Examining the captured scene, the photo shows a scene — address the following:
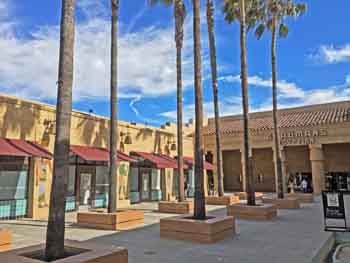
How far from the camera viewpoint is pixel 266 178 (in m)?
34.7

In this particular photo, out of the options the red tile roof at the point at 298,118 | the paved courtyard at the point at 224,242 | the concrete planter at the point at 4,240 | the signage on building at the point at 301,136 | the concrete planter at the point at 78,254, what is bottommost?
the paved courtyard at the point at 224,242

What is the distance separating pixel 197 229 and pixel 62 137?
5152mm

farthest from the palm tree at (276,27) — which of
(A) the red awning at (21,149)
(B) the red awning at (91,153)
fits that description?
(A) the red awning at (21,149)

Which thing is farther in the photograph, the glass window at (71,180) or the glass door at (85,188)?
the glass door at (85,188)

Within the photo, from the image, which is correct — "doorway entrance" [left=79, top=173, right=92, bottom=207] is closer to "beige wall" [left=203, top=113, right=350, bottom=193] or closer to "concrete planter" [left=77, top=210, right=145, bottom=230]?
"concrete planter" [left=77, top=210, right=145, bottom=230]

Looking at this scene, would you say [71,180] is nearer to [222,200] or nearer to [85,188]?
[85,188]

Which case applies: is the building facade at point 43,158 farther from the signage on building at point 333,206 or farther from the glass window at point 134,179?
the signage on building at point 333,206

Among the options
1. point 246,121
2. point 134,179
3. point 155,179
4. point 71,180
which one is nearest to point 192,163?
point 155,179

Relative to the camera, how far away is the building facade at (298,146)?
2814 cm

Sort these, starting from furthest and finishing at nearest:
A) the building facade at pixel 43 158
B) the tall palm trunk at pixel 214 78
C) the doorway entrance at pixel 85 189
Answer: the tall palm trunk at pixel 214 78 < the doorway entrance at pixel 85 189 < the building facade at pixel 43 158

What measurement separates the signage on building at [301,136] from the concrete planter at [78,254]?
86.9 ft

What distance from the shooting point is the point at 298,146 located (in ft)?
107

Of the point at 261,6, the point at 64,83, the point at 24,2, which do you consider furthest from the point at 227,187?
the point at 64,83

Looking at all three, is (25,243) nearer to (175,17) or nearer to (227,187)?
(175,17)
